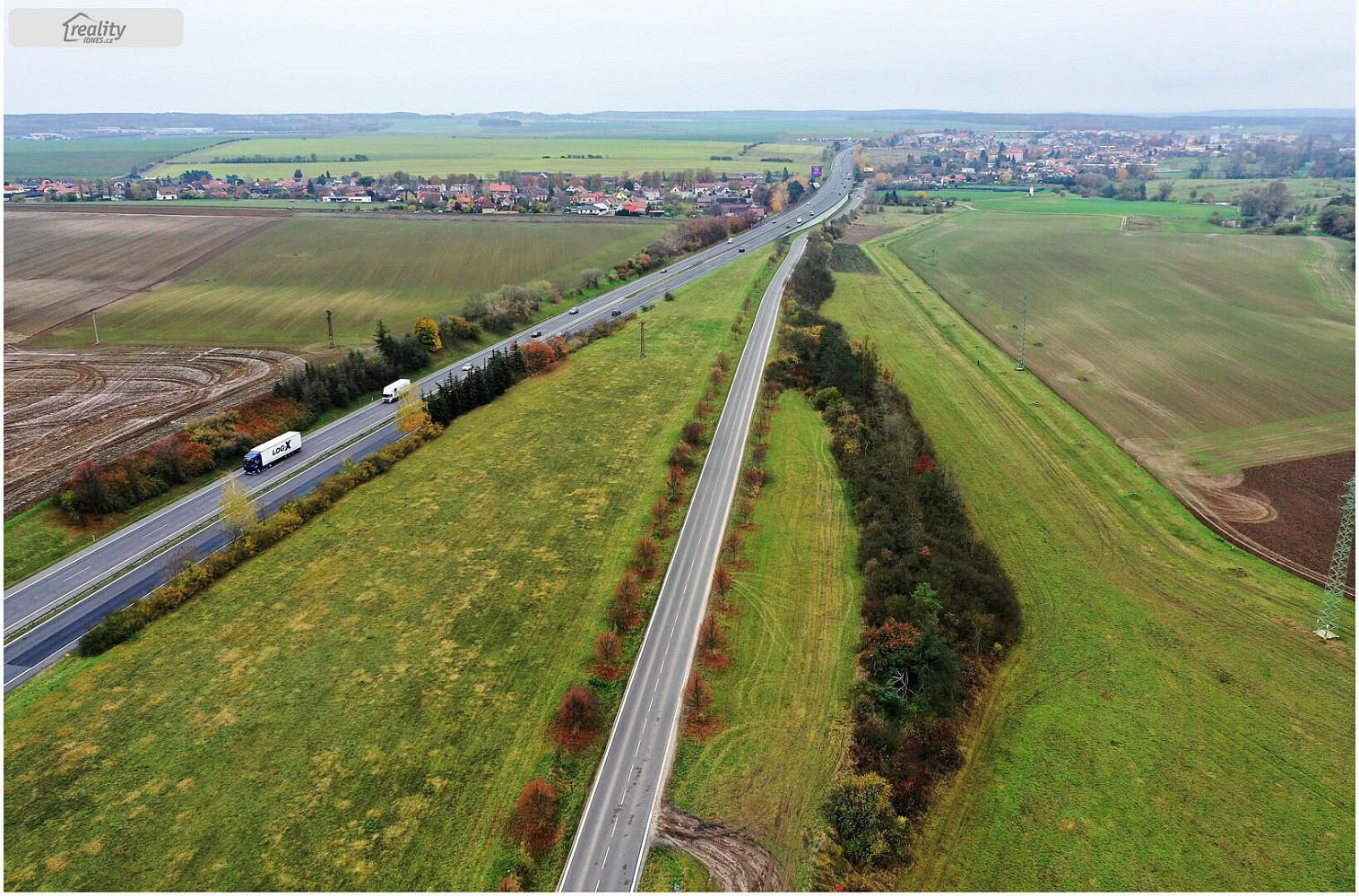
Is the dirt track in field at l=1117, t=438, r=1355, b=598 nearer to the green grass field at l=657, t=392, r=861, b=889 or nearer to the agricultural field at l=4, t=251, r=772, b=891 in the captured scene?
the green grass field at l=657, t=392, r=861, b=889

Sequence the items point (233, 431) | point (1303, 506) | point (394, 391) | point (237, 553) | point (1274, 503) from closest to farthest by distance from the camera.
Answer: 1. point (237, 553)
2. point (1303, 506)
3. point (1274, 503)
4. point (233, 431)
5. point (394, 391)

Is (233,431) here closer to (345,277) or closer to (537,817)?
(537,817)

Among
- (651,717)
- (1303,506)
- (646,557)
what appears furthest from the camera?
(1303,506)

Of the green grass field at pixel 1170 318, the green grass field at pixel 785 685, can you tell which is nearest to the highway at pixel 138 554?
the green grass field at pixel 785 685

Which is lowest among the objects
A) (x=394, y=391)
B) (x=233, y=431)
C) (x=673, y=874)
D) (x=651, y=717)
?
(x=673, y=874)

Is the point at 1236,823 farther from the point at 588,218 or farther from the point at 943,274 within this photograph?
the point at 588,218

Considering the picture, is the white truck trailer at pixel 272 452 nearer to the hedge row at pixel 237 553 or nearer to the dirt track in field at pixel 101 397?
the hedge row at pixel 237 553

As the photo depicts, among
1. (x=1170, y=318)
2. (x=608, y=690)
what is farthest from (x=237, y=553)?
(x=1170, y=318)

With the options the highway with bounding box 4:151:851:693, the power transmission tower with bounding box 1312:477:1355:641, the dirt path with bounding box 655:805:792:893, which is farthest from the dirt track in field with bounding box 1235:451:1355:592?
the highway with bounding box 4:151:851:693
